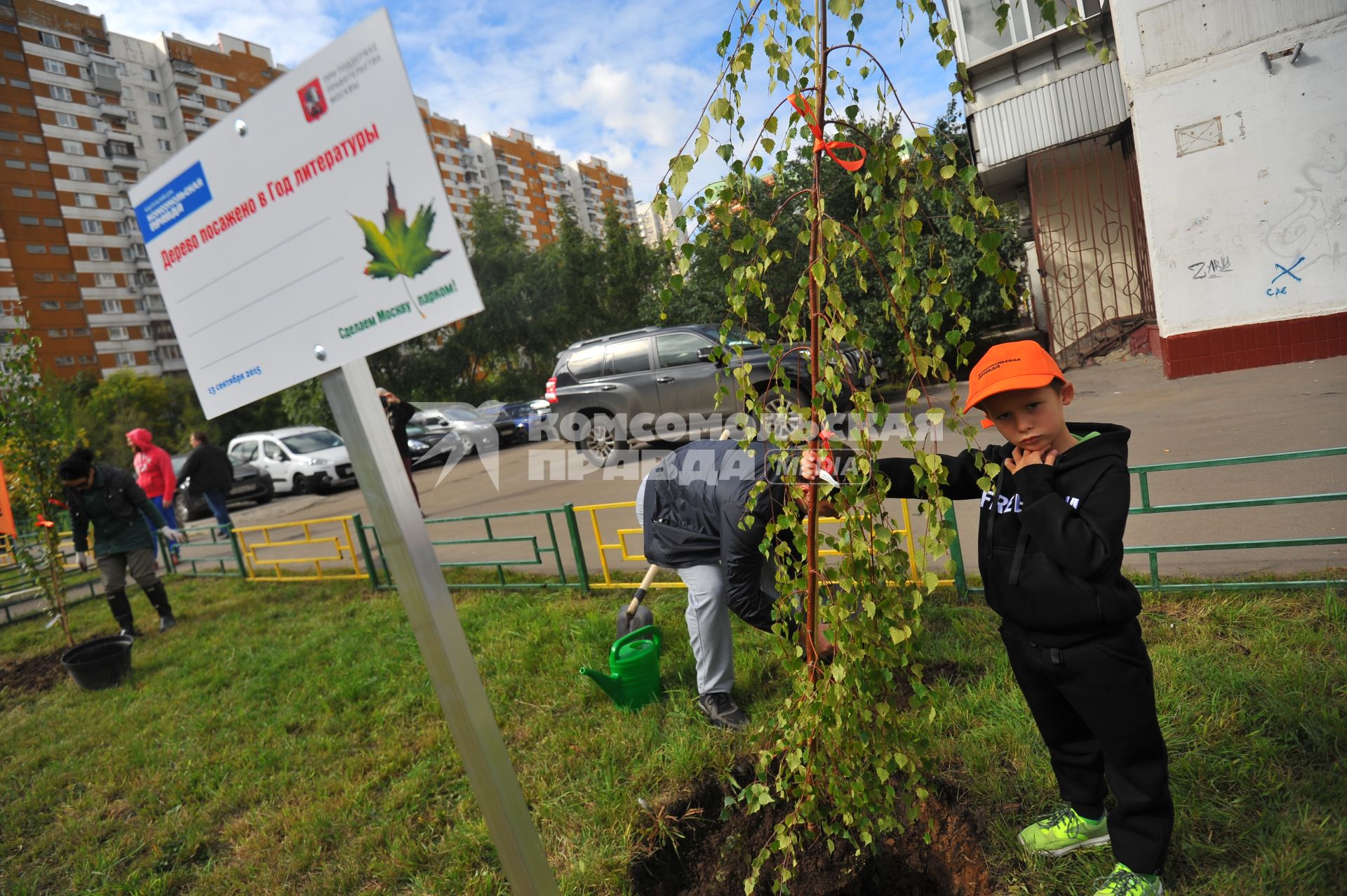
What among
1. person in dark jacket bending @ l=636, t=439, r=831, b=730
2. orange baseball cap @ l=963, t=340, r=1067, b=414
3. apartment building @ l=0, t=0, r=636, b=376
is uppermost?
apartment building @ l=0, t=0, r=636, b=376

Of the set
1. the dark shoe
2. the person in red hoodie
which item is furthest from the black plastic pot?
the dark shoe

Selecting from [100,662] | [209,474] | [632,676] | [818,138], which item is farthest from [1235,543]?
[209,474]

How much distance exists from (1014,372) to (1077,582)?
53cm

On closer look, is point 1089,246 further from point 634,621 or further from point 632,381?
point 634,621

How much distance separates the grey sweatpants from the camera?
337 cm

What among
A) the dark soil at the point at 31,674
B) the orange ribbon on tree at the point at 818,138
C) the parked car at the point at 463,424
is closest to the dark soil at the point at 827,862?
the orange ribbon on tree at the point at 818,138

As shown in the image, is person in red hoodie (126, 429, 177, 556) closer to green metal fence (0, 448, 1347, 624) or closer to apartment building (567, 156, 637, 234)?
green metal fence (0, 448, 1347, 624)

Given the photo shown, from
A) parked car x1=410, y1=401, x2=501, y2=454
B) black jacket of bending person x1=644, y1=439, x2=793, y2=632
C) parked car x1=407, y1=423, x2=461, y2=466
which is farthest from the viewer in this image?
parked car x1=410, y1=401, x2=501, y2=454

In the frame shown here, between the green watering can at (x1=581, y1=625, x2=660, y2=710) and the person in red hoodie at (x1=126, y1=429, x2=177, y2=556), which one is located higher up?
the person in red hoodie at (x1=126, y1=429, x2=177, y2=556)

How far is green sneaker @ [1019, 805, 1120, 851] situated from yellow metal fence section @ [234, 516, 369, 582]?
636 centimetres

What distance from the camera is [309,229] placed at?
4.42ft

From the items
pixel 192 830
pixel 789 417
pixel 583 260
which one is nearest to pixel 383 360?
pixel 583 260

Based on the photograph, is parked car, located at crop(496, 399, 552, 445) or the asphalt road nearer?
the asphalt road

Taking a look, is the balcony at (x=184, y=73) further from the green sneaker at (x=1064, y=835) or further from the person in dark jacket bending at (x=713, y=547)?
the green sneaker at (x=1064, y=835)
